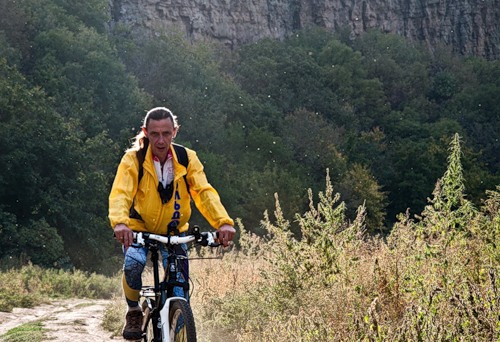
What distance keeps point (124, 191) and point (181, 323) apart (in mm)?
898

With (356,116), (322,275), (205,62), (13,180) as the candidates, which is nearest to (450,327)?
(322,275)

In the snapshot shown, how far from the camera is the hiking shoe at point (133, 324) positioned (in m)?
5.45

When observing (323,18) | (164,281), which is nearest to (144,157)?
(164,281)

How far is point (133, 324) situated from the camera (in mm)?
5492

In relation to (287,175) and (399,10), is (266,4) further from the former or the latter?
(287,175)

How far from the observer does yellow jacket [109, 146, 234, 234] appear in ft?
17.5

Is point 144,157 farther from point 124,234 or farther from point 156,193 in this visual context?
point 124,234

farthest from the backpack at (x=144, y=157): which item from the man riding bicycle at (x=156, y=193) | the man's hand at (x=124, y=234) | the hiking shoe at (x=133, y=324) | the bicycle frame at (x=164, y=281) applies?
the hiking shoe at (x=133, y=324)

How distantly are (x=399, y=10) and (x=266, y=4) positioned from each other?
69.8ft

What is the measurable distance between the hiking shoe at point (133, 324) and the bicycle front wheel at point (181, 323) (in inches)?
20.4

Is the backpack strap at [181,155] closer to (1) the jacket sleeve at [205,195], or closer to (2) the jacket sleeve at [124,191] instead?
(1) the jacket sleeve at [205,195]

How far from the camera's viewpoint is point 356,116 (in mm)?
69688

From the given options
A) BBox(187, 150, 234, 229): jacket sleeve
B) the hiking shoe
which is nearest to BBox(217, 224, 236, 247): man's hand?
BBox(187, 150, 234, 229): jacket sleeve

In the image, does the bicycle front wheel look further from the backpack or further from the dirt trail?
the dirt trail
